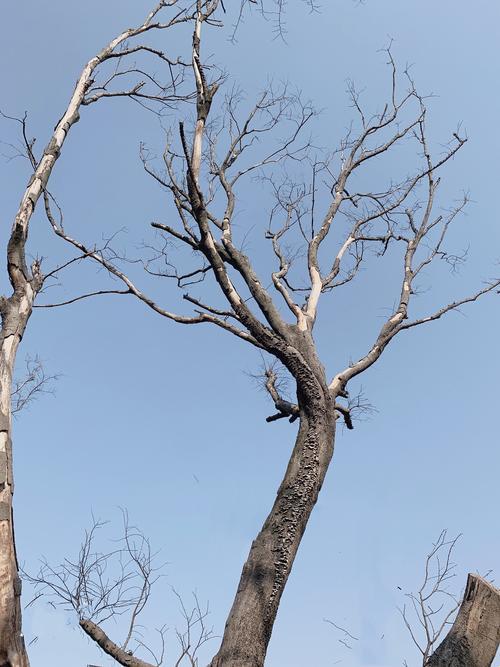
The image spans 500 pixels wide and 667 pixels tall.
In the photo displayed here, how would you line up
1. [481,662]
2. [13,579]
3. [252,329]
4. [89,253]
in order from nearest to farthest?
[481,662] → [13,579] → [252,329] → [89,253]

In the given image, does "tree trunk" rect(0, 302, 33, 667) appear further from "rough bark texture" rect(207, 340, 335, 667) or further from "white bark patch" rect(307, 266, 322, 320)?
"white bark patch" rect(307, 266, 322, 320)

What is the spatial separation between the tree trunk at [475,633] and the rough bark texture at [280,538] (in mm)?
1306

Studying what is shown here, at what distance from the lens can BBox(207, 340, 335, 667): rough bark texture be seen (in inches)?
167

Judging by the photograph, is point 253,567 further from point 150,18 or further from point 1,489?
point 150,18

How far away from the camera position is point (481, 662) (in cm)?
323

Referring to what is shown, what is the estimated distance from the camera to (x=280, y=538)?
4633 millimetres

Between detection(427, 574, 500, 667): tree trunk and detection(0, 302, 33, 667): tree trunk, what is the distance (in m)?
2.03

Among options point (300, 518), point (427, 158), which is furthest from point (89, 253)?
point (427, 158)

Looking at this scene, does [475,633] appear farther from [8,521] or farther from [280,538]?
[8,521]

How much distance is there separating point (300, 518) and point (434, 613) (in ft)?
10.7

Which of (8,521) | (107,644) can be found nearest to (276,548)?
(107,644)

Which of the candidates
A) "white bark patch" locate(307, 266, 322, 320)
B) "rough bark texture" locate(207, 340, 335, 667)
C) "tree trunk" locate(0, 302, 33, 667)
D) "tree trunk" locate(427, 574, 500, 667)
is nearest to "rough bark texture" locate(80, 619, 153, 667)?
"rough bark texture" locate(207, 340, 335, 667)

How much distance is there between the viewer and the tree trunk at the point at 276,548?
13.9 ft

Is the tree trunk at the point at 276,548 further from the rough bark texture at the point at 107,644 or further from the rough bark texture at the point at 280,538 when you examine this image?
the rough bark texture at the point at 107,644
